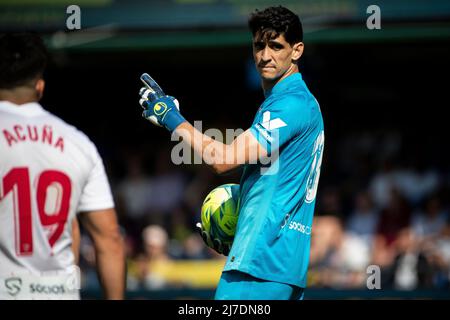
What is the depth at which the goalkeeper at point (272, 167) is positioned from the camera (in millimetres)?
4688

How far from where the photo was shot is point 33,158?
4.27 m

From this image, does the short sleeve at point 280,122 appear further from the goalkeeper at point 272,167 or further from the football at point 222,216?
the football at point 222,216

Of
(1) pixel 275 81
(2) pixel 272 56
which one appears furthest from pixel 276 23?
(1) pixel 275 81

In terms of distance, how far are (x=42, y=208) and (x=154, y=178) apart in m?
7.61

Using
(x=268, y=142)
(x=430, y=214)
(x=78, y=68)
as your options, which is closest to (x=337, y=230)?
(x=430, y=214)

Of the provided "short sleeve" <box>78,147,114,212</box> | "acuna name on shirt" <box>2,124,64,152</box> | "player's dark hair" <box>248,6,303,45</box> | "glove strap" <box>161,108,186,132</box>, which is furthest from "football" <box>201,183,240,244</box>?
"acuna name on shirt" <box>2,124,64,152</box>

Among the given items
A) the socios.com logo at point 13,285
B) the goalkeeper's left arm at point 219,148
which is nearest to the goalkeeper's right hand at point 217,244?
the goalkeeper's left arm at point 219,148

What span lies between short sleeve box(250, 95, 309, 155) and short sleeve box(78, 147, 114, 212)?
2.76 feet

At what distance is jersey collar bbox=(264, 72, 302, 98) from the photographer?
4938 millimetres

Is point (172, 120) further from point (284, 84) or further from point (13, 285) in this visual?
point (13, 285)

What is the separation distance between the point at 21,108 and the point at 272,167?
1.36 m

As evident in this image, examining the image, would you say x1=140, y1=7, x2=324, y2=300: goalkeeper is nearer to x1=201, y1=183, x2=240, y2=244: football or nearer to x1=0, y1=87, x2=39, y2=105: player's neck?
x1=201, y1=183, x2=240, y2=244: football

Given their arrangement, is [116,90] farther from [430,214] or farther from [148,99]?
[148,99]

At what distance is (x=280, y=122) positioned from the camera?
4.72 metres
